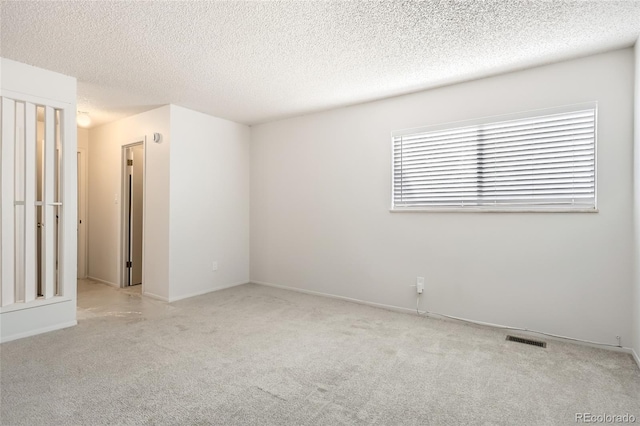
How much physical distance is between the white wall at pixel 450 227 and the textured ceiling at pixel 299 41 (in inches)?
11.3

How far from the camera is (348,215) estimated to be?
13.7 ft

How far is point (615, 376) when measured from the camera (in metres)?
2.27

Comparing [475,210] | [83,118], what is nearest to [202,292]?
[83,118]

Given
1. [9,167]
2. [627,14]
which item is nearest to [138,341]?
[9,167]

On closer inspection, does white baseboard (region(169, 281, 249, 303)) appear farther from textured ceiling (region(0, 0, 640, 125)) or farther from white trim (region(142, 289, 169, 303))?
textured ceiling (region(0, 0, 640, 125))

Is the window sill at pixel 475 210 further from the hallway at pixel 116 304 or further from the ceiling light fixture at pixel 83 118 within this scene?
the ceiling light fixture at pixel 83 118

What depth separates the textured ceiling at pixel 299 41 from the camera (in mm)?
2168

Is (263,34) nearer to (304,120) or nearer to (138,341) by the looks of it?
(304,120)

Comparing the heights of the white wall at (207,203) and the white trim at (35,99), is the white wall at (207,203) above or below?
below

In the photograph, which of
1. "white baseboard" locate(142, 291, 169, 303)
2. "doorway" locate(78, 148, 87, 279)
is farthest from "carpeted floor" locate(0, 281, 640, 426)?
"doorway" locate(78, 148, 87, 279)

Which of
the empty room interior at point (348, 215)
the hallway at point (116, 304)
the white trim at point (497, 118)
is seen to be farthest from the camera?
the hallway at point (116, 304)

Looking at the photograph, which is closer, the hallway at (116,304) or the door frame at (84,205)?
the hallway at (116,304)

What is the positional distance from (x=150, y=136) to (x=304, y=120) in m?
2.07

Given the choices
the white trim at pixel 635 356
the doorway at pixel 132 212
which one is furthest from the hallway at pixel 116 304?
the white trim at pixel 635 356
